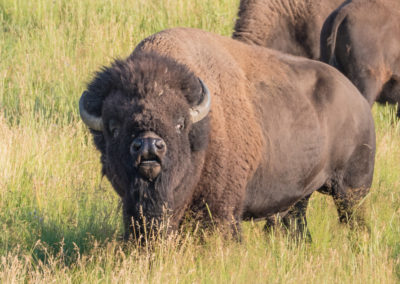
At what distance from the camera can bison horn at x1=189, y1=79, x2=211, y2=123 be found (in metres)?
4.62

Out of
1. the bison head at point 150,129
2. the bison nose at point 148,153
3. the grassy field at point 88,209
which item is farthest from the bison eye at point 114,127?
the grassy field at point 88,209

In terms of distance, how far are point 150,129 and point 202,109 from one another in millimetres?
486

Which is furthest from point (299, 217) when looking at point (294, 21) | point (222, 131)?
point (294, 21)

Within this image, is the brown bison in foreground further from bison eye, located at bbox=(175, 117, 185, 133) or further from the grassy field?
the grassy field

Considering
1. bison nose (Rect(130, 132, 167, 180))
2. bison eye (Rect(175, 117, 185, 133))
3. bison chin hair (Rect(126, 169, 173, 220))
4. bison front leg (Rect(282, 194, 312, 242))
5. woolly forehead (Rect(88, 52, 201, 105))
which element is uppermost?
woolly forehead (Rect(88, 52, 201, 105))

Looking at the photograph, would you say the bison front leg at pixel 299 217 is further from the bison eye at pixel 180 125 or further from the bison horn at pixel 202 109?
the bison eye at pixel 180 125

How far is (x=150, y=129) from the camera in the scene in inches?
169

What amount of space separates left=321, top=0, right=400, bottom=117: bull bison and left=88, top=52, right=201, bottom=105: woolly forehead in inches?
169

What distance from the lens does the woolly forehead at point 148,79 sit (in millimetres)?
4504

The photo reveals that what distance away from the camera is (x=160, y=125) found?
4.33m

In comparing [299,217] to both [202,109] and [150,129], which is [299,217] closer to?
[202,109]

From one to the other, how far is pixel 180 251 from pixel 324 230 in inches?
77.3

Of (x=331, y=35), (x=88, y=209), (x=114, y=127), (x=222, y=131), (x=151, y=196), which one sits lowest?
(x=88, y=209)

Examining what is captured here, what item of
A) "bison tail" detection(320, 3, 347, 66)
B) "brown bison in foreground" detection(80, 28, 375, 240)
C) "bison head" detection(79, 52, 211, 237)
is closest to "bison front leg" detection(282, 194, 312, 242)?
"brown bison in foreground" detection(80, 28, 375, 240)
